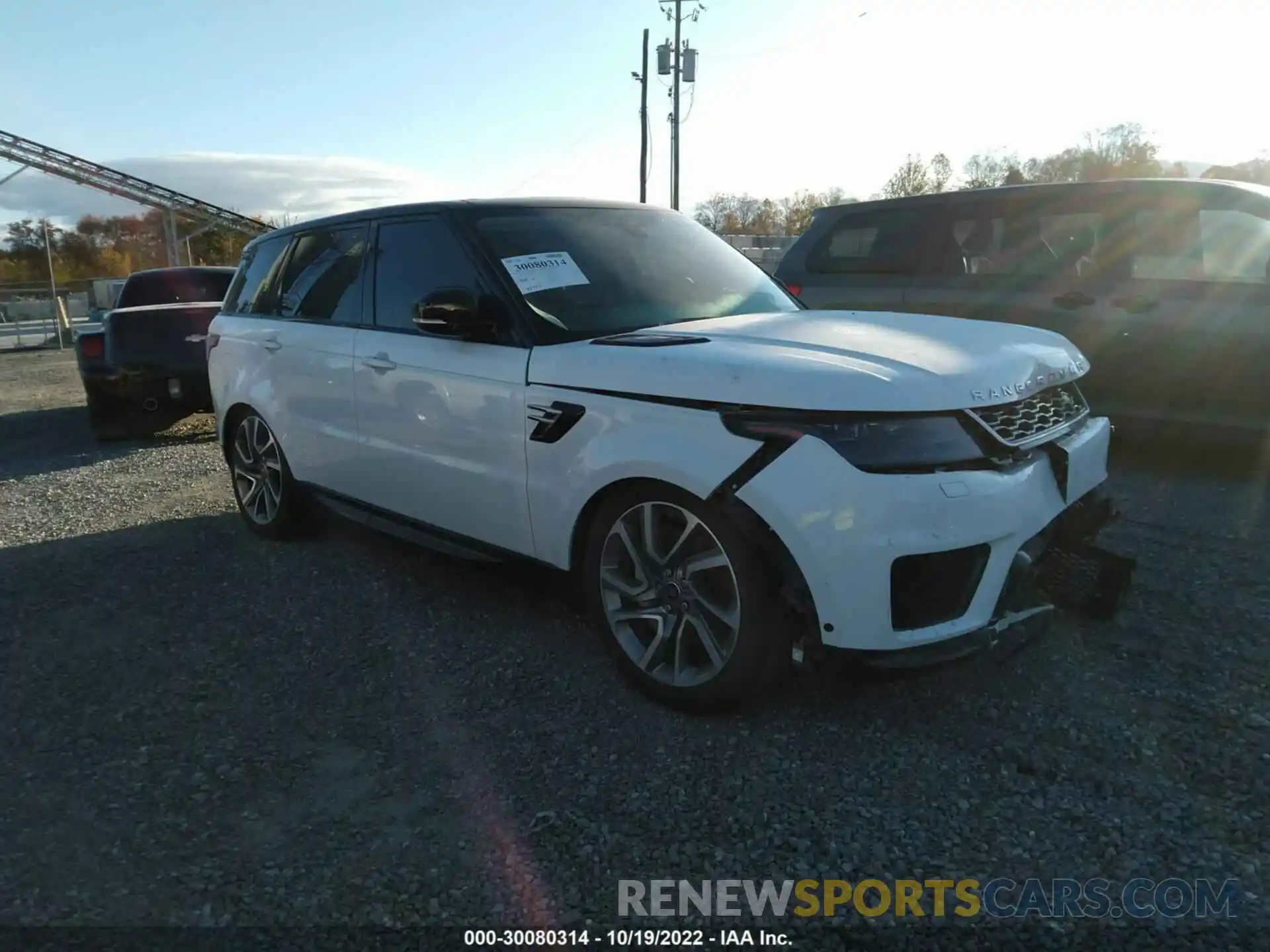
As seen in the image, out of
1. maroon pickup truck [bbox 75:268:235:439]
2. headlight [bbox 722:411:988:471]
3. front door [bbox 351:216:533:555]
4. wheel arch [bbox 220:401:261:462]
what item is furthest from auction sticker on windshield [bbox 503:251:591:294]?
maroon pickup truck [bbox 75:268:235:439]

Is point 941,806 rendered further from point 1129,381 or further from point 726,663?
point 1129,381

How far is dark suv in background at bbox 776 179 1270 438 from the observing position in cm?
553

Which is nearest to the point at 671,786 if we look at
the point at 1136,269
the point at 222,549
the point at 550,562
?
the point at 550,562

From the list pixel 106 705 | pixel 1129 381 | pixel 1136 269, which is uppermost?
pixel 1136 269

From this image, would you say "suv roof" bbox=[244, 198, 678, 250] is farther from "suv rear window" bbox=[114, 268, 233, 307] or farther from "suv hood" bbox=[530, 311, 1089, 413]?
"suv rear window" bbox=[114, 268, 233, 307]

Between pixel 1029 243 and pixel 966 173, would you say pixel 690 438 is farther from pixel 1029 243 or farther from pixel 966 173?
pixel 966 173

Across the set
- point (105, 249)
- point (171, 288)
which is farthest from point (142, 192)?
point (171, 288)

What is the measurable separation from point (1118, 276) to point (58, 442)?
9.31 metres

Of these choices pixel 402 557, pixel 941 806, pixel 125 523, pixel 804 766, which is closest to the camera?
pixel 941 806

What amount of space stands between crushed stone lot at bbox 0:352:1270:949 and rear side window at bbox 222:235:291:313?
1707mm

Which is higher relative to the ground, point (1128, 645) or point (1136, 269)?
point (1136, 269)

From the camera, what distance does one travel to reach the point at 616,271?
12.5 ft

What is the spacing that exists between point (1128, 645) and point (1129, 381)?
291cm

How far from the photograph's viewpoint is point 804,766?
2787 millimetres
